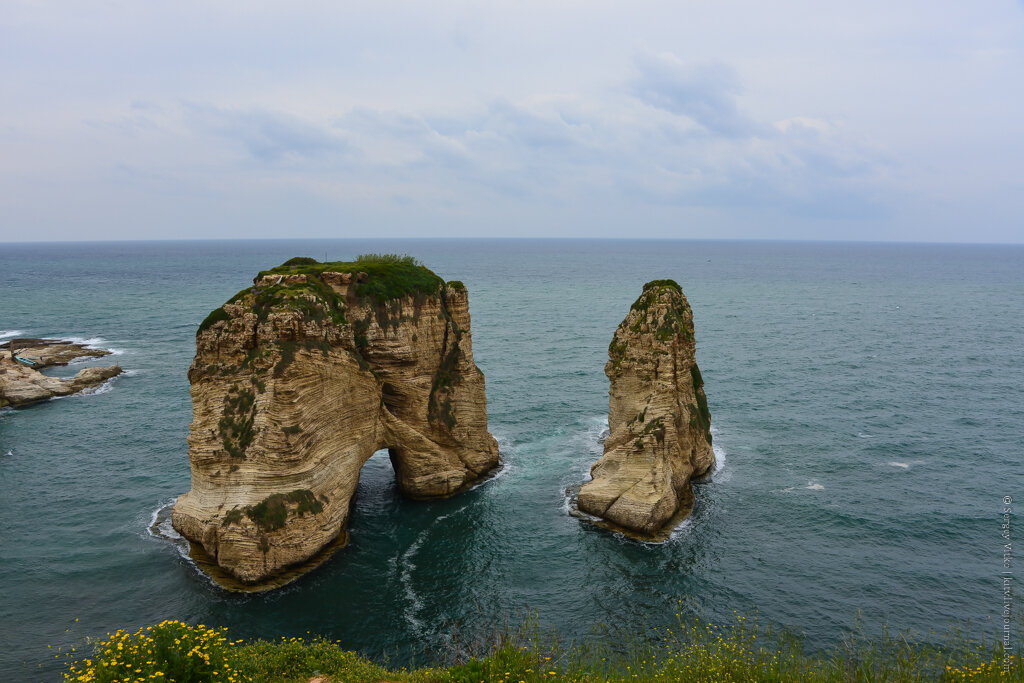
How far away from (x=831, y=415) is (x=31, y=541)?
58.5m

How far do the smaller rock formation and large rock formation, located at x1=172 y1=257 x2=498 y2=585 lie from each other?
125 ft

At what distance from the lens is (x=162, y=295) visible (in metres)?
147

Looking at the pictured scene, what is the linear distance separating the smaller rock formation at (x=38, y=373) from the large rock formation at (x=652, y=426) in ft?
182

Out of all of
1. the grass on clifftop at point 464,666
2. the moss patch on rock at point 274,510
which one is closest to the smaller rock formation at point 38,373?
the moss patch on rock at point 274,510

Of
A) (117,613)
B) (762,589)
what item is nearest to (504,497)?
(762,589)

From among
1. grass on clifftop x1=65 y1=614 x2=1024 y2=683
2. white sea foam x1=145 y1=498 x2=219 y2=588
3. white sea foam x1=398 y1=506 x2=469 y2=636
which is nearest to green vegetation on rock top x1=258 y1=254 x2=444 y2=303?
white sea foam x1=398 y1=506 x2=469 y2=636

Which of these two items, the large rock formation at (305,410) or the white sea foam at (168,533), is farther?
the white sea foam at (168,533)

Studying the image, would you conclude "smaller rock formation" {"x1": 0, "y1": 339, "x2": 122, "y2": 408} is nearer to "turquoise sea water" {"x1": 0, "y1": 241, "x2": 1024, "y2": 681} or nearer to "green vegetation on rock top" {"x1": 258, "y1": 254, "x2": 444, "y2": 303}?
"turquoise sea water" {"x1": 0, "y1": 241, "x2": 1024, "y2": 681}

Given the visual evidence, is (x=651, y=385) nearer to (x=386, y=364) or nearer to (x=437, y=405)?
(x=437, y=405)

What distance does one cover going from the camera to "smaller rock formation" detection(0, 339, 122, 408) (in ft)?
196

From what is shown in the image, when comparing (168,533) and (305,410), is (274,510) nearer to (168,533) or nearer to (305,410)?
(305,410)

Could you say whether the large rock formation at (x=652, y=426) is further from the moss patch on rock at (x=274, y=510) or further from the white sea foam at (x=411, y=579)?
the moss patch on rock at (x=274, y=510)

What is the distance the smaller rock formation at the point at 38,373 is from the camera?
5984cm

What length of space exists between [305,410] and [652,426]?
2038 centimetres
